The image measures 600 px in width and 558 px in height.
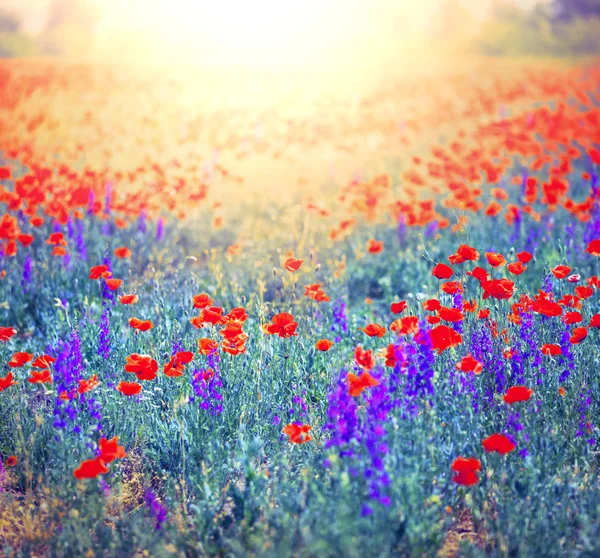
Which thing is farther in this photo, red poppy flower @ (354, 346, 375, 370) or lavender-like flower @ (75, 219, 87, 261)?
lavender-like flower @ (75, 219, 87, 261)

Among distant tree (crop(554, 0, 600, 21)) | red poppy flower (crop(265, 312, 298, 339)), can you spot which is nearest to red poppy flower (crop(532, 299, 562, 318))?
red poppy flower (crop(265, 312, 298, 339))

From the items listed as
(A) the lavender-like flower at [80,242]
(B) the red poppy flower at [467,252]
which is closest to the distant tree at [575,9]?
(A) the lavender-like flower at [80,242]

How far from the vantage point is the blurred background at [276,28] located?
662 cm

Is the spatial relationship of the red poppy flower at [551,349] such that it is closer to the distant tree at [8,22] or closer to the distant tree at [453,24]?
the distant tree at [8,22]

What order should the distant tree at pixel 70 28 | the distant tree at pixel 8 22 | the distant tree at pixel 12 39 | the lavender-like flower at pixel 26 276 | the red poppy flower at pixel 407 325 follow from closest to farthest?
the red poppy flower at pixel 407 325 → the lavender-like flower at pixel 26 276 → the distant tree at pixel 8 22 → the distant tree at pixel 12 39 → the distant tree at pixel 70 28

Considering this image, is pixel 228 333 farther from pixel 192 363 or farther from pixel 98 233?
pixel 98 233

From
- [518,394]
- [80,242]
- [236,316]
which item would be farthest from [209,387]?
[80,242]

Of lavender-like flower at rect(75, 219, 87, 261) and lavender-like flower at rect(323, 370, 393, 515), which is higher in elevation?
lavender-like flower at rect(75, 219, 87, 261)

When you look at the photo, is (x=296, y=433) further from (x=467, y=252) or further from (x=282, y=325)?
(x=467, y=252)

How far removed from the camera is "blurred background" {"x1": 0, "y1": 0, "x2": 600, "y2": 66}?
662cm

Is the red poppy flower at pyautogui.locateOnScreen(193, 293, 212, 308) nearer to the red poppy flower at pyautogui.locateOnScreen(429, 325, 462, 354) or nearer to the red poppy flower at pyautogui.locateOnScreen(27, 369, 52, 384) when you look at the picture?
the red poppy flower at pyautogui.locateOnScreen(27, 369, 52, 384)

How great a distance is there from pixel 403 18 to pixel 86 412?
303 inches

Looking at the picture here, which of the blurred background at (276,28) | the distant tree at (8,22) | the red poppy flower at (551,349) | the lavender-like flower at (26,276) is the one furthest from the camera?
the blurred background at (276,28)

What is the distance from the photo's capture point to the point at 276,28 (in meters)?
7.10
